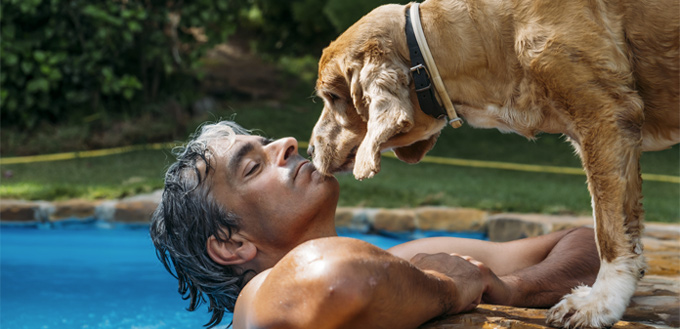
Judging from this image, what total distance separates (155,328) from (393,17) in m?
2.52

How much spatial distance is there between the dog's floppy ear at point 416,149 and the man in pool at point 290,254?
0.44m

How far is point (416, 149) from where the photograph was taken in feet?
10.8

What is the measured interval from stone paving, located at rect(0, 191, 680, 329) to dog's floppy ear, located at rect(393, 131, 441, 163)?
0.95m

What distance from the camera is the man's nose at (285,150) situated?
2732 millimetres

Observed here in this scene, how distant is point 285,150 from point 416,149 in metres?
0.78

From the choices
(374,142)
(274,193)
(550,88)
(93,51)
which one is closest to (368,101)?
(374,142)

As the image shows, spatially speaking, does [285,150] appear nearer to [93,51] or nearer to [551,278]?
[551,278]

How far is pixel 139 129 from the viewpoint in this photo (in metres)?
9.16

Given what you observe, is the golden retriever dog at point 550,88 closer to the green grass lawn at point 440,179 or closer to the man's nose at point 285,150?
the man's nose at point 285,150

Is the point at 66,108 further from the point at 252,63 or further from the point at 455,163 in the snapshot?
the point at 455,163

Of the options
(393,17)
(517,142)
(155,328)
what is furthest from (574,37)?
(517,142)

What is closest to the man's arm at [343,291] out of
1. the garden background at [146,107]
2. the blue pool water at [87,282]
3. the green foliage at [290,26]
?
the blue pool water at [87,282]

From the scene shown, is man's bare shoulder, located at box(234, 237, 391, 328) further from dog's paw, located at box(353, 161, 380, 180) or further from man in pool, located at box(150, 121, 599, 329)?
dog's paw, located at box(353, 161, 380, 180)

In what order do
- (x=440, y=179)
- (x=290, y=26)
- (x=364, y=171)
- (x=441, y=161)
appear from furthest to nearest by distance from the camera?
(x=290, y=26), (x=441, y=161), (x=440, y=179), (x=364, y=171)
